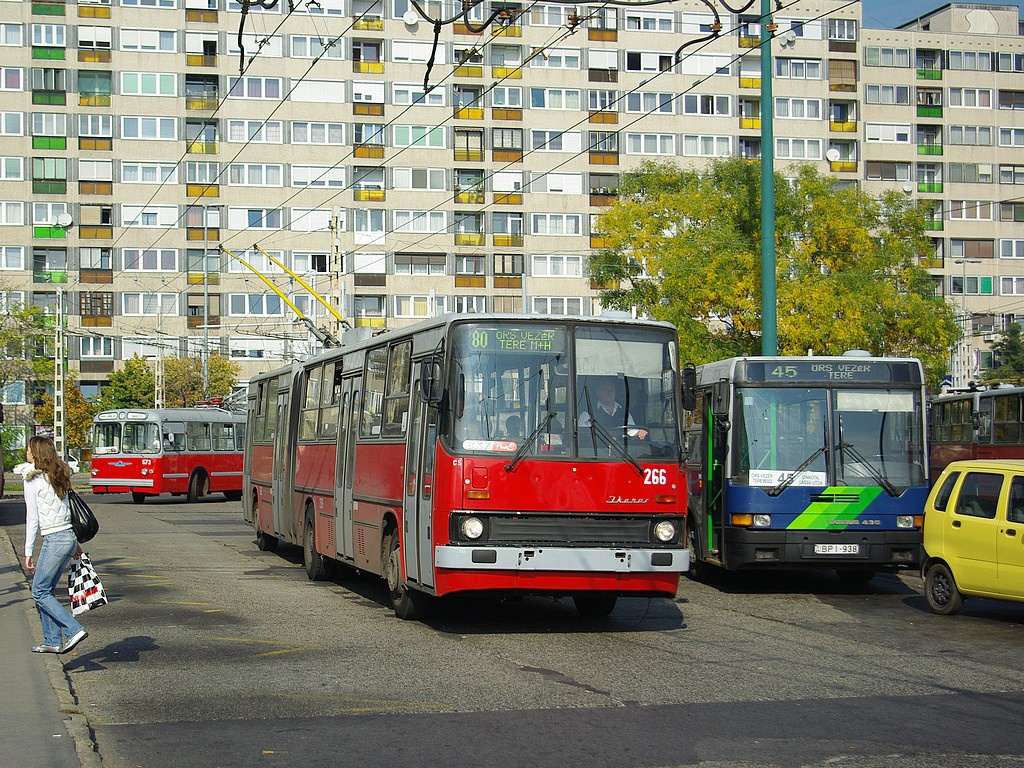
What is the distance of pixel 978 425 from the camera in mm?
28281

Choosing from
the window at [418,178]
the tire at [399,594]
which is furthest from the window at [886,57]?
the tire at [399,594]

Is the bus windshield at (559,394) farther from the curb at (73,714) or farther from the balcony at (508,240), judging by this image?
the balcony at (508,240)

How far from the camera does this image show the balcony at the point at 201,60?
253ft

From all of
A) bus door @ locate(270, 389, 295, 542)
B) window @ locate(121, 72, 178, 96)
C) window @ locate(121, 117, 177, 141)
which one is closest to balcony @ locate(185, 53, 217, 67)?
window @ locate(121, 72, 178, 96)

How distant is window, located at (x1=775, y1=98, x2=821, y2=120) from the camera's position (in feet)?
267

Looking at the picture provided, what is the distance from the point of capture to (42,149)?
76.6m

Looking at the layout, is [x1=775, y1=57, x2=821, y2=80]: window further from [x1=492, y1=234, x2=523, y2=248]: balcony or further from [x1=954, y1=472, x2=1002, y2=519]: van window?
[x1=954, y1=472, x2=1002, y2=519]: van window

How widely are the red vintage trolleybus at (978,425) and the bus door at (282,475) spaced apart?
13.2 metres

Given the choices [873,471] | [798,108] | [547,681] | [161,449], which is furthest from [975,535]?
[798,108]

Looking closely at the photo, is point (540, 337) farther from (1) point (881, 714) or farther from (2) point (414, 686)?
(1) point (881, 714)

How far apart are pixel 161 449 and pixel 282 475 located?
78.3 feet

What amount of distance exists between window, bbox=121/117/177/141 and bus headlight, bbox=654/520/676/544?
69513 mm

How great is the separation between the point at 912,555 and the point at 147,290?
66679 millimetres

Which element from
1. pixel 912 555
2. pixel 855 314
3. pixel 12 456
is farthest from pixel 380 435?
pixel 12 456
